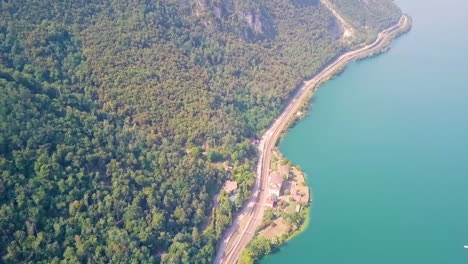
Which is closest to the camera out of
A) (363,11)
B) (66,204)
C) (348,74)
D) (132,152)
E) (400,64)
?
(66,204)

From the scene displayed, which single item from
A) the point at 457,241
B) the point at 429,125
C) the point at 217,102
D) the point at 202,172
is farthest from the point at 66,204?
the point at 429,125

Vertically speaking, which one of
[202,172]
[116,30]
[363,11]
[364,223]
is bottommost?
[364,223]

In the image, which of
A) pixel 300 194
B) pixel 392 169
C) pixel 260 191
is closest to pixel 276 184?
pixel 260 191

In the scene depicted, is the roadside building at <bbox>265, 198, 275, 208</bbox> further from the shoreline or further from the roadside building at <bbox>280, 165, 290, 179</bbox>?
the roadside building at <bbox>280, 165, 290, 179</bbox>

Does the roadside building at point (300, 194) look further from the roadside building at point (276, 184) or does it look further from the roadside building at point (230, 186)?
the roadside building at point (230, 186)

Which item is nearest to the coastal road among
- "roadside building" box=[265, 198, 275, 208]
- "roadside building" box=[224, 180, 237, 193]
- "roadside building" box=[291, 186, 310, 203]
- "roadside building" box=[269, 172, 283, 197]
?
"roadside building" box=[265, 198, 275, 208]

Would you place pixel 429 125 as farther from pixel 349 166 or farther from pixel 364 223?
pixel 364 223

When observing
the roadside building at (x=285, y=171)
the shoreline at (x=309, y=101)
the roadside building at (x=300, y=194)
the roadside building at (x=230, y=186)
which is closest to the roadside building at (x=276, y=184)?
the roadside building at (x=285, y=171)
